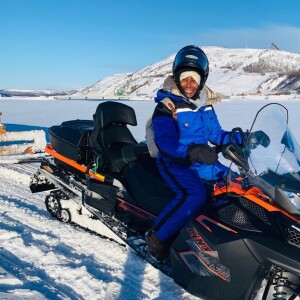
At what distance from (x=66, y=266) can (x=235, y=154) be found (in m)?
1.79

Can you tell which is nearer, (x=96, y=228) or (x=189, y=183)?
(x=189, y=183)

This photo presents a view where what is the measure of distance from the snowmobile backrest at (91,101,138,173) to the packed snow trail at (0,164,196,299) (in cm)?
81

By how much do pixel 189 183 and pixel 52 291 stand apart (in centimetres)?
130

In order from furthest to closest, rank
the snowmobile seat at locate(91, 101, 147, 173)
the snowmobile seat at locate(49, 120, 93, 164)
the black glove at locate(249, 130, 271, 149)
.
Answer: the snowmobile seat at locate(49, 120, 93, 164), the snowmobile seat at locate(91, 101, 147, 173), the black glove at locate(249, 130, 271, 149)

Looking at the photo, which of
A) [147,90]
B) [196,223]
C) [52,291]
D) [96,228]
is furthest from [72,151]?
[147,90]

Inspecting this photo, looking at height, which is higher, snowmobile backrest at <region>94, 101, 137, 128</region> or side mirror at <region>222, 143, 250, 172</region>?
snowmobile backrest at <region>94, 101, 137, 128</region>

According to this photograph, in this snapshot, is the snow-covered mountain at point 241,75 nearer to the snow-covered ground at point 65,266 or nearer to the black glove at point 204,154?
the snow-covered ground at point 65,266

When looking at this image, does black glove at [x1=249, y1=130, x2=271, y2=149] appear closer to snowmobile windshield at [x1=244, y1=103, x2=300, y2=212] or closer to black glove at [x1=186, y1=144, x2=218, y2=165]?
snowmobile windshield at [x1=244, y1=103, x2=300, y2=212]

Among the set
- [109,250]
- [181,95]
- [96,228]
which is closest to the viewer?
[181,95]

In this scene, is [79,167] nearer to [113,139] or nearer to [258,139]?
[113,139]

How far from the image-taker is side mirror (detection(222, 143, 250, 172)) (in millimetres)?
2627

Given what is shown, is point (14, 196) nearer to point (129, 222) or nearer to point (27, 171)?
point (27, 171)

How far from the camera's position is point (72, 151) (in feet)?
14.6

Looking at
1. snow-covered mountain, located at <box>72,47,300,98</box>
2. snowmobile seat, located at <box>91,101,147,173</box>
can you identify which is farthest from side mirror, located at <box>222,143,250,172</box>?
snow-covered mountain, located at <box>72,47,300,98</box>
